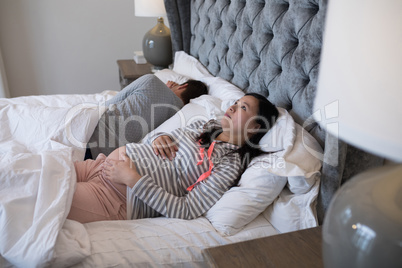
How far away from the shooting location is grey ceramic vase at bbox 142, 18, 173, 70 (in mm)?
2605

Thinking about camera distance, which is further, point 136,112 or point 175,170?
point 136,112

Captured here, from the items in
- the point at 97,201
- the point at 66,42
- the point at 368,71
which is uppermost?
the point at 368,71

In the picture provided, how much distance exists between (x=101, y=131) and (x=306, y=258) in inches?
42.1

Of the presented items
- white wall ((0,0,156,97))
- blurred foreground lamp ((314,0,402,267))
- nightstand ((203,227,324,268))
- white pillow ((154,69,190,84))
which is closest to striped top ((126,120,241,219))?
nightstand ((203,227,324,268))

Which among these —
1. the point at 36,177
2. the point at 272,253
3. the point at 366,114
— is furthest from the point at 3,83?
the point at 366,114

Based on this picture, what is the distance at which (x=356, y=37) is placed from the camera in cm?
44

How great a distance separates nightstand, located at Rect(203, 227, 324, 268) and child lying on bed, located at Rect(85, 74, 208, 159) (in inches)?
35.6

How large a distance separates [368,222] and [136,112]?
1.33 m

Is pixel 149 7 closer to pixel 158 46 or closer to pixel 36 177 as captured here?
pixel 158 46

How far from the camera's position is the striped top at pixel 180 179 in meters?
1.13

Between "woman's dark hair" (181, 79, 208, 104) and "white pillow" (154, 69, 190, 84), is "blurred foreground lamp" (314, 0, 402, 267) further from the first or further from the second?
"white pillow" (154, 69, 190, 84)

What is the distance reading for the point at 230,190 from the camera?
1.15 metres

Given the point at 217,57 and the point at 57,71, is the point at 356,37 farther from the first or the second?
the point at 57,71

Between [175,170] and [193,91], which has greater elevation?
[193,91]
